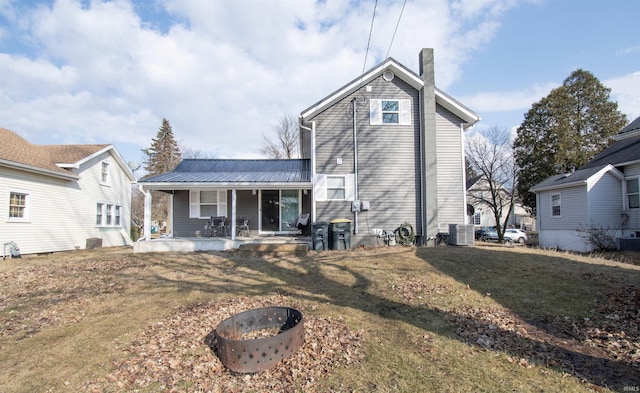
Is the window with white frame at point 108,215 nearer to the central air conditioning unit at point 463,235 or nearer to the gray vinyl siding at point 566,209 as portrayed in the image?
the central air conditioning unit at point 463,235

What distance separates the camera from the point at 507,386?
3.55 m

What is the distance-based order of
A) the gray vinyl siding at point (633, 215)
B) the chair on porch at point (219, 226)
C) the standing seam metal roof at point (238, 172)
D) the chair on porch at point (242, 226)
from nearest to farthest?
1. the standing seam metal roof at point (238, 172)
2. the chair on porch at point (219, 226)
3. the chair on porch at point (242, 226)
4. the gray vinyl siding at point (633, 215)

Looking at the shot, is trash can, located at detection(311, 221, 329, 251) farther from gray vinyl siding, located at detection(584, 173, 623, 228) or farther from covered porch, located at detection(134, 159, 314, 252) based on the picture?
gray vinyl siding, located at detection(584, 173, 623, 228)

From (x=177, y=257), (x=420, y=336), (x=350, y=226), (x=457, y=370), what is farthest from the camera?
(x=350, y=226)

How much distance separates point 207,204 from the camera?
14.6 metres

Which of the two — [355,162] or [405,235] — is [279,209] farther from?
[405,235]

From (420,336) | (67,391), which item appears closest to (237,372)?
(67,391)

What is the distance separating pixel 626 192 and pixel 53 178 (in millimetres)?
27120

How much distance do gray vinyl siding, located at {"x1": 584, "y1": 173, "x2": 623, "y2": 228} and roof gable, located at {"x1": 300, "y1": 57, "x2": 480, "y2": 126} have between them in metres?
8.10

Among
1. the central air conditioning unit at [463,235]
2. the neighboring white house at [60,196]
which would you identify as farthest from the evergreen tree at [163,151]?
the central air conditioning unit at [463,235]

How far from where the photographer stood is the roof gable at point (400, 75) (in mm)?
12961

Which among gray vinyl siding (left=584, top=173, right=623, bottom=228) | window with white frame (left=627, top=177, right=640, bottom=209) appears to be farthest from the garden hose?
window with white frame (left=627, top=177, right=640, bottom=209)

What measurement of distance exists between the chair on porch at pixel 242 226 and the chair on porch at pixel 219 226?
0.47 meters

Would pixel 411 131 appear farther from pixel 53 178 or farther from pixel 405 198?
pixel 53 178
